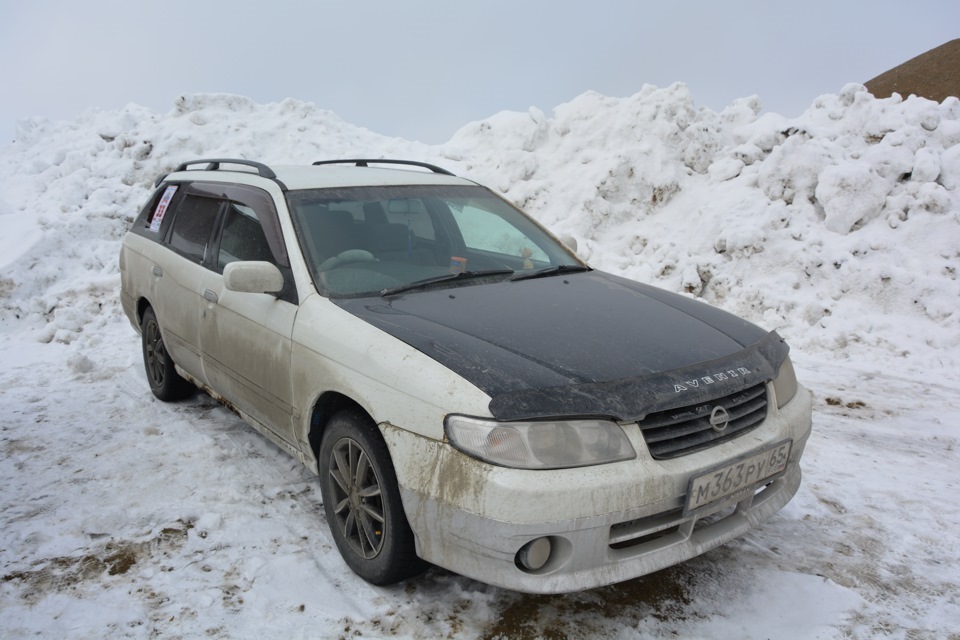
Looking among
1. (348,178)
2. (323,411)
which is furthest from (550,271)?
(323,411)

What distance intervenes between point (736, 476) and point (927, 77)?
16.6 meters

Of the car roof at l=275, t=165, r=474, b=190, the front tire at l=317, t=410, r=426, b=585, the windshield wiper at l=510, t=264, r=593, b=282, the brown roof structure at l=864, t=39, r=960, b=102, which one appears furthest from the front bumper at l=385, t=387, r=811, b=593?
the brown roof structure at l=864, t=39, r=960, b=102

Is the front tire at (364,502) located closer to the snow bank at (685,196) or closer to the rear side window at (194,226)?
the rear side window at (194,226)

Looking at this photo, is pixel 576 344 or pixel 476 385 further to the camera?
pixel 576 344

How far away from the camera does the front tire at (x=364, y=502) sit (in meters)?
2.74

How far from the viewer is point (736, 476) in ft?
8.76

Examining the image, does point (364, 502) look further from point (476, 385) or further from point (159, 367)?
point (159, 367)

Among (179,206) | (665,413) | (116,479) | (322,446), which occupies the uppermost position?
(179,206)

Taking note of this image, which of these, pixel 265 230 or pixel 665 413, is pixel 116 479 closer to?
pixel 265 230

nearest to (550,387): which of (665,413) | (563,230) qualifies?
(665,413)

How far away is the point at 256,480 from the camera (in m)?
3.92

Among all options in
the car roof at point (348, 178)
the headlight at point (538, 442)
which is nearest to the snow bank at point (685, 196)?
the car roof at point (348, 178)

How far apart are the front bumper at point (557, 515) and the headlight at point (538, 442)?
0.10 ft

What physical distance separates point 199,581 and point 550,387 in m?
1.71
